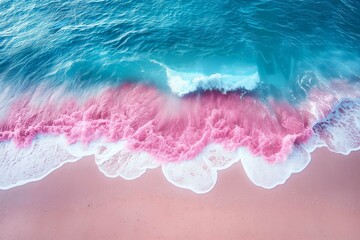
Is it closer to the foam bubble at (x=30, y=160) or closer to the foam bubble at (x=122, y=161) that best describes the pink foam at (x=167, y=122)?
the foam bubble at (x=122, y=161)

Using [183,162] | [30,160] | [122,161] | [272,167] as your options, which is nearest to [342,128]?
[272,167]

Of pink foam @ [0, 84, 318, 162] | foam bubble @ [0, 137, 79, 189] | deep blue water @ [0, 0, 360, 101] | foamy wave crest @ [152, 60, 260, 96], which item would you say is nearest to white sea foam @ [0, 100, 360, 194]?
foam bubble @ [0, 137, 79, 189]

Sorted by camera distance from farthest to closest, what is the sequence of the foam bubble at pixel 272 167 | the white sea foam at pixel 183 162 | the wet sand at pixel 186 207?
the white sea foam at pixel 183 162
the foam bubble at pixel 272 167
the wet sand at pixel 186 207

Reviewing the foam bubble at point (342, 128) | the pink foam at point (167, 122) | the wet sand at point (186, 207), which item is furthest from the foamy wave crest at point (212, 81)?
the wet sand at point (186, 207)

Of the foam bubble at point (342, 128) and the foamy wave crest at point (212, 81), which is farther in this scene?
the foamy wave crest at point (212, 81)

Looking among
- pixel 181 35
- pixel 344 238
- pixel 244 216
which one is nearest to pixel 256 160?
pixel 244 216

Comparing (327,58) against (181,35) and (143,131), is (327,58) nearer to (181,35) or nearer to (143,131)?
(181,35)

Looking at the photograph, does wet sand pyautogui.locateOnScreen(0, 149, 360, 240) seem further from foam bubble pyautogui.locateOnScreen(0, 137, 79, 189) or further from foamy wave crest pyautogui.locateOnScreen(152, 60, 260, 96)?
foamy wave crest pyautogui.locateOnScreen(152, 60, 260, 96)
